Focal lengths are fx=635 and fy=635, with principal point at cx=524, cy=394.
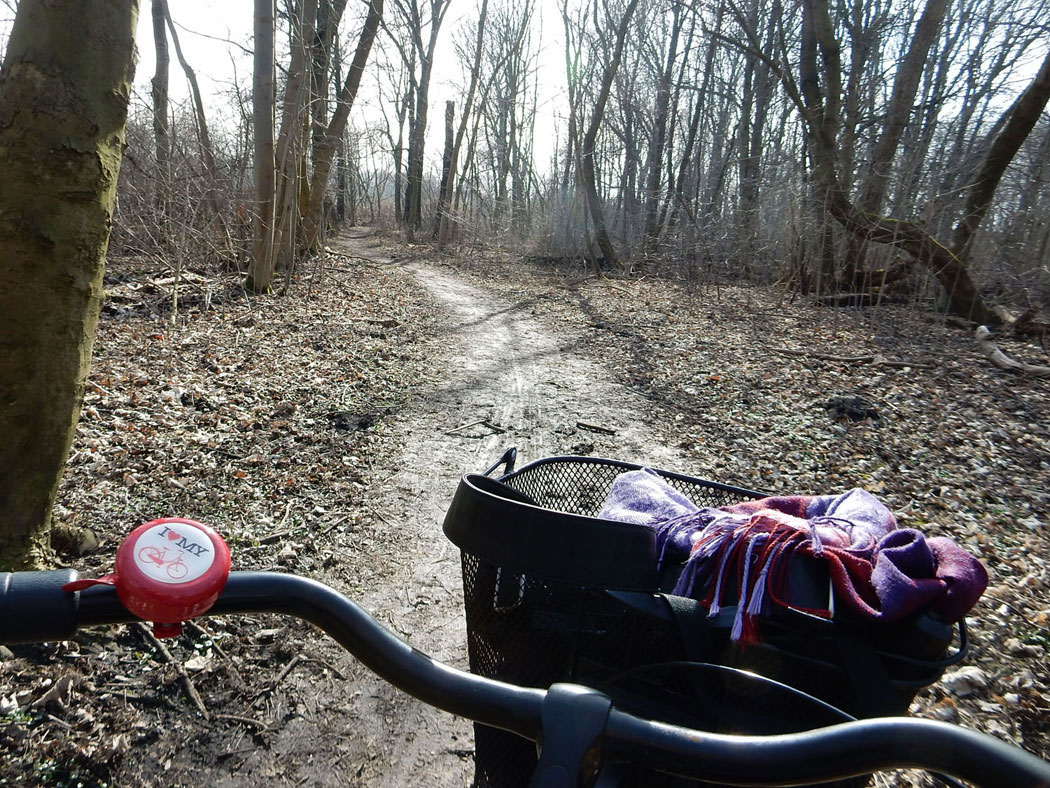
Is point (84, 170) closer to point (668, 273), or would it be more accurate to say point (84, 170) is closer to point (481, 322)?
point (481, 322)

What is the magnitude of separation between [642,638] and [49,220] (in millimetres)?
2703

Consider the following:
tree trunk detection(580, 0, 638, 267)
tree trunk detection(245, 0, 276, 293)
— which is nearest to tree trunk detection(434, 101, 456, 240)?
tree trunk detection(580, 0, 638, 267)

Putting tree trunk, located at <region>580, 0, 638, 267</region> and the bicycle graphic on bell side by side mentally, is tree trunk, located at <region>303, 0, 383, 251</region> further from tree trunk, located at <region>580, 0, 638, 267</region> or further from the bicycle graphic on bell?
the bicycle graphic on bell

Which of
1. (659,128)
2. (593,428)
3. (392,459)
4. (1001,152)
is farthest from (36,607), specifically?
(659,128)

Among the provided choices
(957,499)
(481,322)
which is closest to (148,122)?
(481,322)

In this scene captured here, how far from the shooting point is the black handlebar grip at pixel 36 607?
92 cm

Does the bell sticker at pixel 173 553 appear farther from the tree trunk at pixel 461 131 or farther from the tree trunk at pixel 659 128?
the tree trunk at pixel 461 131

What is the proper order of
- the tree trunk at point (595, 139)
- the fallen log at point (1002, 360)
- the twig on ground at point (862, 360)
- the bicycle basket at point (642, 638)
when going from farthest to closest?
the tree trunk at point (595, 139), the twig on ground at point (862, 360), the fallen log at point (1002, 360), the bicycle basket at point (642, 638)

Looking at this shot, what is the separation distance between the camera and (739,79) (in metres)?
26.4

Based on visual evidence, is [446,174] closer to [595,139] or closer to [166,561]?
[595,139]

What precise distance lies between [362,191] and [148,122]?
30.2 metres

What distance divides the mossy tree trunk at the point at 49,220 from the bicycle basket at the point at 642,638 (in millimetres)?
2089

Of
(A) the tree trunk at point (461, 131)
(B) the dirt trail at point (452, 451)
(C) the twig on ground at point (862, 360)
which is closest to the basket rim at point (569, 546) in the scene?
(B) the dirt trail at point (452, 451)

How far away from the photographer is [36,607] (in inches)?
36.5
